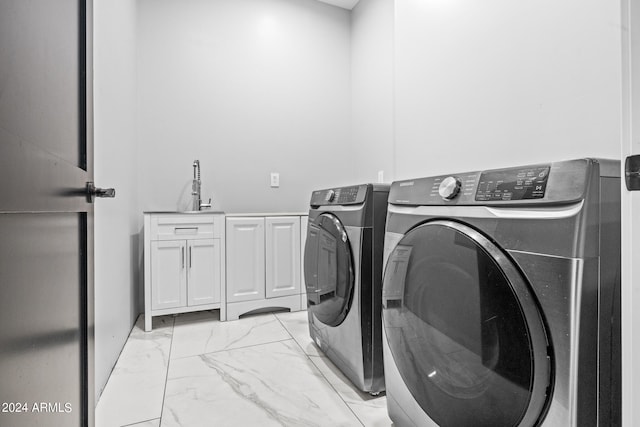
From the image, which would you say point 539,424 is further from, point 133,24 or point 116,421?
point 133,24

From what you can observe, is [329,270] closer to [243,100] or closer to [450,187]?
[450,187]

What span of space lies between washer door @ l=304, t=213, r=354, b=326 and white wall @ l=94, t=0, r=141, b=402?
2.99 feet

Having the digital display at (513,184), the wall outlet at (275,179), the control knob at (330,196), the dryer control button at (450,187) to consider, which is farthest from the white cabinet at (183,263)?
the digital display at (513,184)

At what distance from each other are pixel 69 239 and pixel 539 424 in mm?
1090

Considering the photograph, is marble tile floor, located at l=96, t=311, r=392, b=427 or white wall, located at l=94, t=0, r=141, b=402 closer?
marble tile floor, located at l=96, t=311, r=392, b=427

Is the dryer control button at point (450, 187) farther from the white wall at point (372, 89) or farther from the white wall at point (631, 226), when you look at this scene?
the white wall at point (372, 89)

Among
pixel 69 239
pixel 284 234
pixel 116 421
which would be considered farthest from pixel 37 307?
pixel 284 234

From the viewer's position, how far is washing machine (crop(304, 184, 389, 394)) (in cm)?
127

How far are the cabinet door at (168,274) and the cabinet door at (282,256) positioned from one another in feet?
1.83

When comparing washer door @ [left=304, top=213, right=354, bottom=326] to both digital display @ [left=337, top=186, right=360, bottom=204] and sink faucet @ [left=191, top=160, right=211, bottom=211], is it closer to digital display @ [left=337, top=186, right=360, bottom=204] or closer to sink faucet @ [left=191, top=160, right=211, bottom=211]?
digital display @ [left=337, top=186, right=360, bottom=204]

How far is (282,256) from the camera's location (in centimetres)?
234

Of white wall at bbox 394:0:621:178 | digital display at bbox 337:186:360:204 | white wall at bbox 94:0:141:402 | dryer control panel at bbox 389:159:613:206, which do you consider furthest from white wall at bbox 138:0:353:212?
dryer control panel at bbox 389:159:613:206

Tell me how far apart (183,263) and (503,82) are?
6.86 ft

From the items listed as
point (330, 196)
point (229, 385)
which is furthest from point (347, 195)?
point (229, 385)
